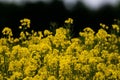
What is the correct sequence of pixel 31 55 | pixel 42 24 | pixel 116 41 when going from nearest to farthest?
1. pixel 31 55
2. pixel 116 41
3. pixel 42 24

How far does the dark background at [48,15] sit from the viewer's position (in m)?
16.2

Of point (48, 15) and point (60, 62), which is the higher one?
point (48, 15)

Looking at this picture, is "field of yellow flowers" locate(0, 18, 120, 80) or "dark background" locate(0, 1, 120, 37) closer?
"field of yellow flowers" locate(0, 18, 120, 80)

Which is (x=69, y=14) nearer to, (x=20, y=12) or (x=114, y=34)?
(x=20, y=12)

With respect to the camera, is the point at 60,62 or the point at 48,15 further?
the point at 48,15

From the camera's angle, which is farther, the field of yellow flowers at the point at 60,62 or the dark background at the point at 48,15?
the dark background at the point at 48,15

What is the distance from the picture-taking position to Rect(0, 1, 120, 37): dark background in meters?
16.2

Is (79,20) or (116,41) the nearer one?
(116,41)

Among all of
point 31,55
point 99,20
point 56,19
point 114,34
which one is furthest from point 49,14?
point 31,55

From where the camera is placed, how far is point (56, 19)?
54.0 ft

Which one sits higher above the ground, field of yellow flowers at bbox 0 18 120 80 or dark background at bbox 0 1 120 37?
dark background at bbox 0 1 120 37

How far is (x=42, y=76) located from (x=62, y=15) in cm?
780

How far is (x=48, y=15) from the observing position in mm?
16469

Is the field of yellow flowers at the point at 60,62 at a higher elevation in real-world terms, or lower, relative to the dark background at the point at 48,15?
lower
